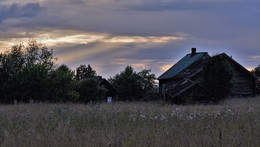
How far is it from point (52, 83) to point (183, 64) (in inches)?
735

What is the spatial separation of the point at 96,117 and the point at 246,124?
3.62 metres

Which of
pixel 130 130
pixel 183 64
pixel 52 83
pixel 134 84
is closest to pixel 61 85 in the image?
pixel 52 83

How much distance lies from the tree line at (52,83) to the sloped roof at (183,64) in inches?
161

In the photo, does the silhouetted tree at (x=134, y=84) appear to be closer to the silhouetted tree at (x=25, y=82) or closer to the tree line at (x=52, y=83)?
the tree line at (x=52, y=83)

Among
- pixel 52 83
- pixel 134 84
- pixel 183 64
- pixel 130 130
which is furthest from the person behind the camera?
pixel 134 84

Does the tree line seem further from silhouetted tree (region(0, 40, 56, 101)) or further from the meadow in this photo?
the meadow

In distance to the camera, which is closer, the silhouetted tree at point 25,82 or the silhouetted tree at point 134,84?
the silhouetted tree at point 25,82

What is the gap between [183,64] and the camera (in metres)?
60.2

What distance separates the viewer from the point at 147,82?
70.8 metres

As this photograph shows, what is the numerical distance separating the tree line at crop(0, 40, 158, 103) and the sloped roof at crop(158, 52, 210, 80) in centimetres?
409

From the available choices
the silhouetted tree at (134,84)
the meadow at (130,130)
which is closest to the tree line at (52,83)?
the silhouetted tree at (134,84)

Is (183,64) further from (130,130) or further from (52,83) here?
(130,130)

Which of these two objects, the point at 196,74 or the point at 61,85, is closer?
the point at 61,85

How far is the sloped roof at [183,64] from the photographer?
57.4 metres
